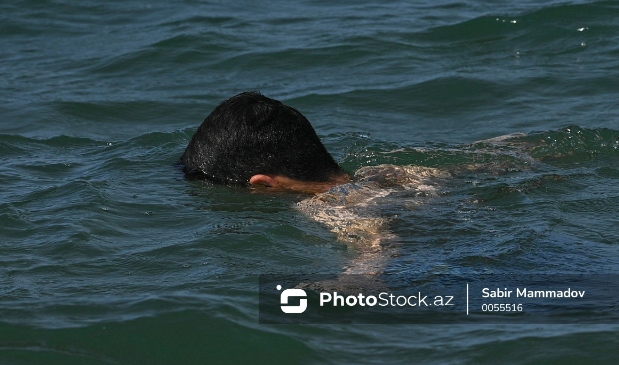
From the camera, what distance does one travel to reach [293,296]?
5.21 meters

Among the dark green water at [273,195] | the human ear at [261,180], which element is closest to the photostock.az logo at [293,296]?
the dark green water at [273,195]

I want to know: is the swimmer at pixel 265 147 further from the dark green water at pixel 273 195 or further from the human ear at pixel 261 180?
the dark green water at pixel 273 195

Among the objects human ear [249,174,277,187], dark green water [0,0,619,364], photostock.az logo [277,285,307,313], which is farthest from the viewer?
human ear [249,174,277,187]

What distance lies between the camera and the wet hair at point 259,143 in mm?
6344

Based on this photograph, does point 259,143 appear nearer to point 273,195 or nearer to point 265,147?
point 265,147

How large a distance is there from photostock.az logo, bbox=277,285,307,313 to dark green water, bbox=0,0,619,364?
0.47 ft

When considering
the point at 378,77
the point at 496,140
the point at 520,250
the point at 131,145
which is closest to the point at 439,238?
the point at 520,250

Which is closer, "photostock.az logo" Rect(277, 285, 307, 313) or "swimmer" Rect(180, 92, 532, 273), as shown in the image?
"photostock.az logo" Rect(277, 285, 307, 313)

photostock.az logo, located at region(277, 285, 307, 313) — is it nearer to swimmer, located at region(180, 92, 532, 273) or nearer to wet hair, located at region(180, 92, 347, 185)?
swimmer, located at region(180, 92, 532, 273)

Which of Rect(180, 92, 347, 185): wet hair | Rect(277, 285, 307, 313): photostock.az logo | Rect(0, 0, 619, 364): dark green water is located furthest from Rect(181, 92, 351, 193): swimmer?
Rect(277, 285, 307, 313): photostock.az logo

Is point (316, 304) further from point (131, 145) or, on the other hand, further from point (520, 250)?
point (131, 145)

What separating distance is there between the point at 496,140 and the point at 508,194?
4.73ft

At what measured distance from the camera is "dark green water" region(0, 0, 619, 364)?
4.88 meters

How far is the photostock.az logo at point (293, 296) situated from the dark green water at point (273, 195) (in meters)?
0.14
